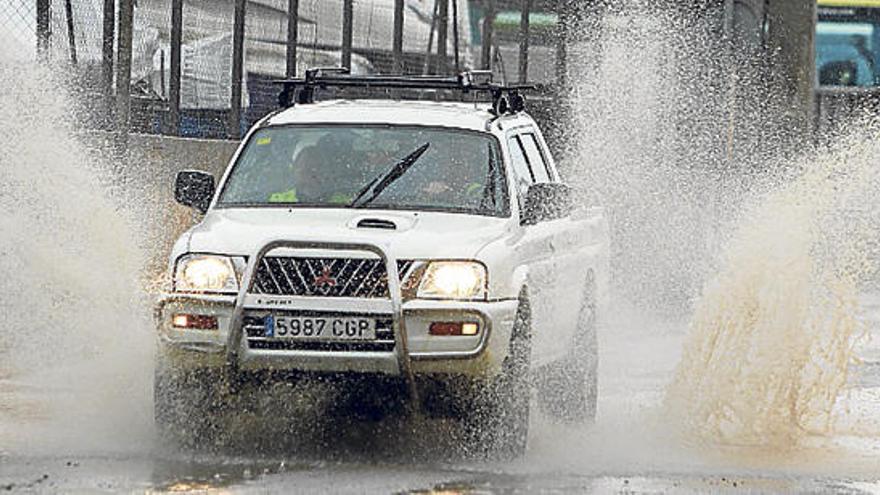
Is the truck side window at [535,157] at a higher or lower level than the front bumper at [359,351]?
higher

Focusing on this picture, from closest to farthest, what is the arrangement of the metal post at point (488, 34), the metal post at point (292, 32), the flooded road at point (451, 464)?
the flooded road at point (451, 464)
the metal post at point (292, 32)
the metal post at point (488, 34)

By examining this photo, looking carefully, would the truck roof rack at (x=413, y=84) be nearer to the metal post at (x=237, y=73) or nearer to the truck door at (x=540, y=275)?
the truck door at (x=540, y=275)

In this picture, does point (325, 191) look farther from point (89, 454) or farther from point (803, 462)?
point (803, 462)

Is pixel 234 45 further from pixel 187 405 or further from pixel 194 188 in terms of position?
pixel 187 405

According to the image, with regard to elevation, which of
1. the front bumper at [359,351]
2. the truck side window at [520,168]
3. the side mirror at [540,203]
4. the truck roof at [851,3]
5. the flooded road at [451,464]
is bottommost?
the flooded road at [451,464]

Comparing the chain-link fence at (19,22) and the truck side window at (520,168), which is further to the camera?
the chain-link fence at (19,22)

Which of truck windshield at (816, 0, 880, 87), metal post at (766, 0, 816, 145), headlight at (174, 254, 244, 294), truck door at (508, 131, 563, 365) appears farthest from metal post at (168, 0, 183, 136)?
truck windshield at (816, 0, 880, 87)

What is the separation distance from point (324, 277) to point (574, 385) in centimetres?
244

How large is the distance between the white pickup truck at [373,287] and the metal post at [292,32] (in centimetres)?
905

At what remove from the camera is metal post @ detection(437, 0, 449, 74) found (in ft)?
75.2

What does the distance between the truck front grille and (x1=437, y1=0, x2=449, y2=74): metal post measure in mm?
13430

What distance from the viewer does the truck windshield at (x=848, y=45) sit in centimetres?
3033

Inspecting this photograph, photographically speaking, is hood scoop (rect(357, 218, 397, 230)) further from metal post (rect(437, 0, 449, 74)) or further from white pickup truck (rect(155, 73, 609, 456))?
metal post (rect(437, 0, 449, 74))

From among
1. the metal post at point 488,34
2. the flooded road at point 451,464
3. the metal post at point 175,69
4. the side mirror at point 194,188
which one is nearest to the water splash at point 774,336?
the flooded road at point 451,464
